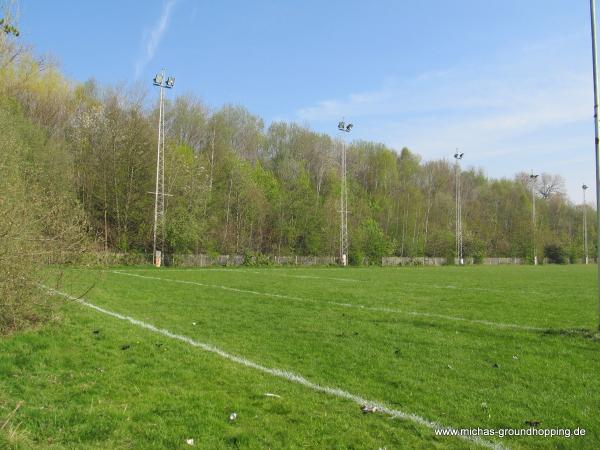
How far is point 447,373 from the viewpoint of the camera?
22.3 ft

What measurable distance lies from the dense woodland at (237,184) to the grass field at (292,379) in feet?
9.27

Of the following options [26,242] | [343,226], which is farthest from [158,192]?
[26,242]

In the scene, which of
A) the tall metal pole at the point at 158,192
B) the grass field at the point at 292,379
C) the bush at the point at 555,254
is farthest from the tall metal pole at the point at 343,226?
the bush at the point at 555,254

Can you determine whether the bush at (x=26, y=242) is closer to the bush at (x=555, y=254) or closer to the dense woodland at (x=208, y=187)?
the dense woodland at (x=208, y=187)

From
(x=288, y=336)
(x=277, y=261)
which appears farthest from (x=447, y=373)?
(x=277, y=261)

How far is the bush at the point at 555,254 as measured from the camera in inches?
3445

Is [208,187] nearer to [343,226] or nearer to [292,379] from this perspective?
[343,226]

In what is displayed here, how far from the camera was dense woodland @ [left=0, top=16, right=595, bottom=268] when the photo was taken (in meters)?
42.8

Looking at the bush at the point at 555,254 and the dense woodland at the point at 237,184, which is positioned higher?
the dense woodland at the point at 237,184

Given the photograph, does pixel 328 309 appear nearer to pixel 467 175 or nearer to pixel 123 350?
pixel 123 350

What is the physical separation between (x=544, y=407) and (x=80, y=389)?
5349 mm

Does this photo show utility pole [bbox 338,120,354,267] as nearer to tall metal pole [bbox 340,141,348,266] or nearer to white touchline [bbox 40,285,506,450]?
tall metal pole [bbox 340,141,348,266]

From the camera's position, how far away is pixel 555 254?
88125mm

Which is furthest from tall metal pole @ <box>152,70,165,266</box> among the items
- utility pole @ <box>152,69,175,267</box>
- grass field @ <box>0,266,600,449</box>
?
grass field @ <box>0,266,600,449</box>
